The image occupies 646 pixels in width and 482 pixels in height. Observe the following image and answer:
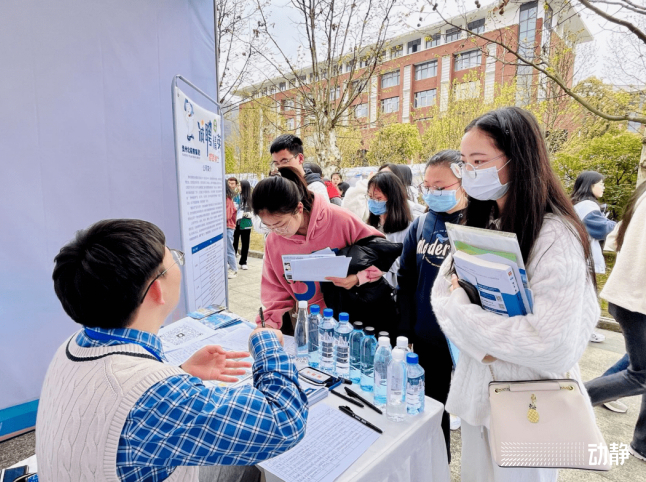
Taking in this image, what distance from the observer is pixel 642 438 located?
7.02 ft

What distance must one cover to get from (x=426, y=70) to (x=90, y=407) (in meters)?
30.2

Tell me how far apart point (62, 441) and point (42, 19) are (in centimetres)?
232

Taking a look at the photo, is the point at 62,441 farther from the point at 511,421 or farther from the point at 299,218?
the point at 299,218

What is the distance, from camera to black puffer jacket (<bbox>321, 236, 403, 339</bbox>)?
80.0 inches

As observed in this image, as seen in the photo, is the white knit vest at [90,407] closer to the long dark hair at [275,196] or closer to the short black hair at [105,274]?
the short black hair at [105,274]

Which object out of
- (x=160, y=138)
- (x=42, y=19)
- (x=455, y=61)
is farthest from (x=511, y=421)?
(x=455, y=61)

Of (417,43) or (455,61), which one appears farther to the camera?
(417,43)

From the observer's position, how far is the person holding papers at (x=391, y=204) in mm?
3006

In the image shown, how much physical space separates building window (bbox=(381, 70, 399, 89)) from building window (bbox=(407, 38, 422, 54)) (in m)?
2.07

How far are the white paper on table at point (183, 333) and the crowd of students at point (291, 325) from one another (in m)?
0.39

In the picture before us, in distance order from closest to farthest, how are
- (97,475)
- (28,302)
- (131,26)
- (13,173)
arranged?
(97,475) < (13,173) < (28,302) < (131,26)

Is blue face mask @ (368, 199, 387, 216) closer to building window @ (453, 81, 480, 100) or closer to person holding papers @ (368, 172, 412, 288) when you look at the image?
person holding papers @ (368, 172, 412, 288)

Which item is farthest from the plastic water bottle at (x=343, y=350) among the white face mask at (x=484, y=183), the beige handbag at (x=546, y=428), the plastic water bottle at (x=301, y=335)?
the white face mask at (x=484, y=183)

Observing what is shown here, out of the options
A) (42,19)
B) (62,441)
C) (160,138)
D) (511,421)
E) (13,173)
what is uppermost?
(42,19)
